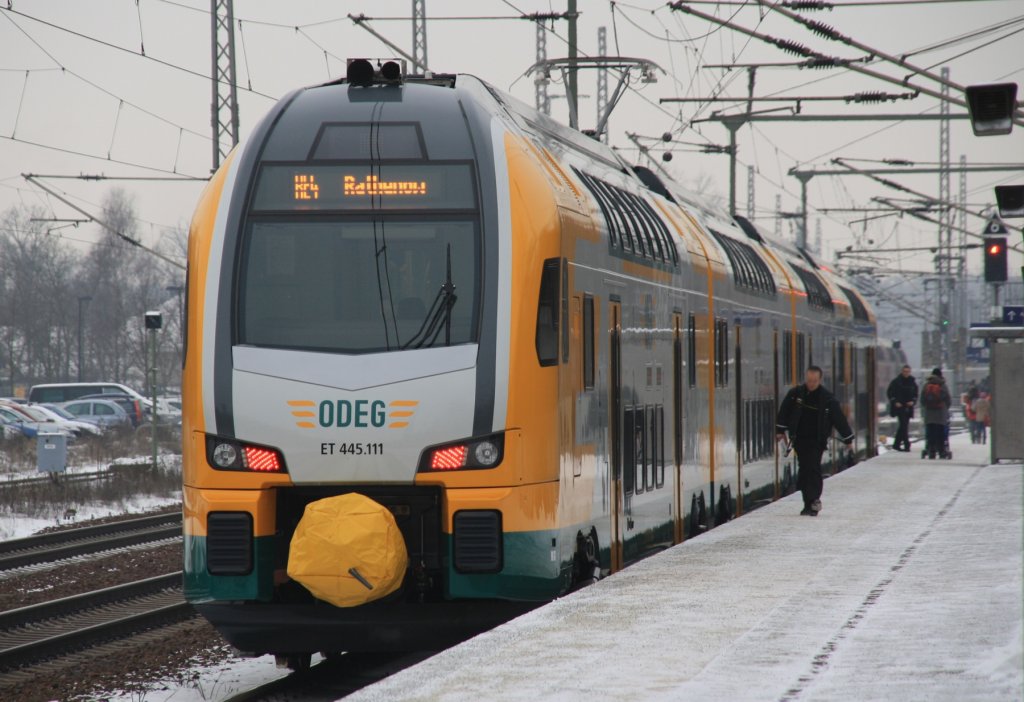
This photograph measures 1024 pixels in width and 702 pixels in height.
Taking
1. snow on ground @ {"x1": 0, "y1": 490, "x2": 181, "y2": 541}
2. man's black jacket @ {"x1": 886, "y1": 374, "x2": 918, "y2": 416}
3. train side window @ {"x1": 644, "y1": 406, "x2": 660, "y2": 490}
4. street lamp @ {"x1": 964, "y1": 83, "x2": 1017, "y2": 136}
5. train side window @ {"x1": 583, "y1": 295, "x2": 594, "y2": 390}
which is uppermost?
street lamp @ {"x1": 964, "y1": 83, "x2": 1017, "y2": 136}

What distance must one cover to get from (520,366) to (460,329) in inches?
16.6

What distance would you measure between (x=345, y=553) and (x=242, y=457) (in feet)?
2.83

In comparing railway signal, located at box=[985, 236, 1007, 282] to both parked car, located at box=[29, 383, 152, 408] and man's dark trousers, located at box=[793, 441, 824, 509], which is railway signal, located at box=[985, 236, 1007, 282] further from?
parked car, located at box=[29, 383, 152, 408]

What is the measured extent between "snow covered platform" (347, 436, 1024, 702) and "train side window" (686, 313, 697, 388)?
1598mm

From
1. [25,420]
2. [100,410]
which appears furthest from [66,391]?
[25,420]

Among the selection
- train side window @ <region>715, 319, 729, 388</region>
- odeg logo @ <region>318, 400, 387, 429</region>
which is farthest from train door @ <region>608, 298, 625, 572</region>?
train side window @ <region>715, 319, 729, 388</region>

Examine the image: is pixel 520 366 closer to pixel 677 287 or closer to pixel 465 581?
pixel 465 581

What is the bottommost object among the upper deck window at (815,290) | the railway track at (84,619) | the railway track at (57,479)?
the railway track at (84,619)

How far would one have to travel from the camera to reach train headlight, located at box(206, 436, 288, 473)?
938cm

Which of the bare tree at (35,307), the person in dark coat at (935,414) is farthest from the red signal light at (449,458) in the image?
the bare tree at (35,307)

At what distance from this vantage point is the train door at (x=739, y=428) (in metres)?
18.2

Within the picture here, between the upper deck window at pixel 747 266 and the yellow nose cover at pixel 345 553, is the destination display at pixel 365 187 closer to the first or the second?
the yellow nose cover at pixel 345 553

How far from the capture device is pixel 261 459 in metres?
9.38

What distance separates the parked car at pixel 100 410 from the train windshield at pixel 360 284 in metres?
45.5
